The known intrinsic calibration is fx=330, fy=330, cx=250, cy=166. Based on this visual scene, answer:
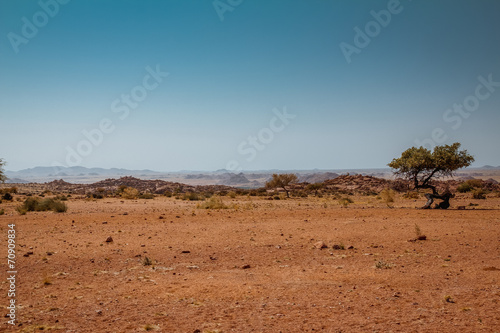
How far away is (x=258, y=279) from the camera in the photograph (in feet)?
28.9

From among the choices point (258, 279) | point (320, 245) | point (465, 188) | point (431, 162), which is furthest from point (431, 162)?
point (465, 188)

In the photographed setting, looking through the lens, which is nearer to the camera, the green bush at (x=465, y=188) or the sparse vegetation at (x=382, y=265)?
the sparse vegetation at (x=382, y=265)

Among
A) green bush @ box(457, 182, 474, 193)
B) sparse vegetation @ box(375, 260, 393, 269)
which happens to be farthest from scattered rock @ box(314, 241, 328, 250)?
green bush @ box(457, 182, 474, 193)

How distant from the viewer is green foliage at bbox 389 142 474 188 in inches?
931

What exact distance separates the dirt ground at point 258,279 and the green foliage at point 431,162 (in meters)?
8.36

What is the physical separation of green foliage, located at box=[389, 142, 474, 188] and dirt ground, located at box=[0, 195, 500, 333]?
836 cm

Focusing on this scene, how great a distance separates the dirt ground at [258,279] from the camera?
6.18 m

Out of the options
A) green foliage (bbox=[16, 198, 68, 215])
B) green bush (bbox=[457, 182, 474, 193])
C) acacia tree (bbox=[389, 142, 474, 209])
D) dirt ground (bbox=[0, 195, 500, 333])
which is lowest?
dirt ground (bbox=[0, 195, 500, 333])

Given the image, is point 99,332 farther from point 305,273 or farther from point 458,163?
point 458,163

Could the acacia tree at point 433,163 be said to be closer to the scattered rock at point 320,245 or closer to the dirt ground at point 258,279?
the dirt ground at point 258,279

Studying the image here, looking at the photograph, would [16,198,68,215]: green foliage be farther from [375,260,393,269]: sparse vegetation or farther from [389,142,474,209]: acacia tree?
[389,142,474,209]: acacia tree

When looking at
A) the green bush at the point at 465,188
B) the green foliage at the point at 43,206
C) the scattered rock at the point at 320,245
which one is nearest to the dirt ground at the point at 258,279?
the scattered rock at the point at 320,245

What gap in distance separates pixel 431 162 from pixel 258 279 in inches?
794

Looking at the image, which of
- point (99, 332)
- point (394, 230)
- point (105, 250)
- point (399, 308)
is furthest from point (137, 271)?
point (394, 230)
